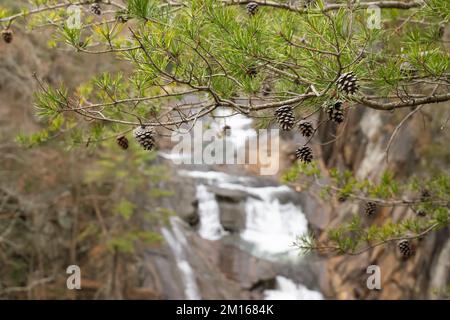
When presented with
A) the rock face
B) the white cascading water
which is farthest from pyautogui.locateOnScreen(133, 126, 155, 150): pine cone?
the white cascading water

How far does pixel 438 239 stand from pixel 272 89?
6.35 meters

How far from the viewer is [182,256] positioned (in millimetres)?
11852

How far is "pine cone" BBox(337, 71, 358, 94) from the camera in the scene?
1.99 metres

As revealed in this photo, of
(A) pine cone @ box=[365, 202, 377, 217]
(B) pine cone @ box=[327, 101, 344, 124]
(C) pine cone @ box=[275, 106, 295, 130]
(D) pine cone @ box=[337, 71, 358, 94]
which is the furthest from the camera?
(A) pine cone @ box=[365, 202, 377, 217]

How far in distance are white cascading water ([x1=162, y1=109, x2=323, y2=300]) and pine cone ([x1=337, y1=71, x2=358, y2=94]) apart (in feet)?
32.0

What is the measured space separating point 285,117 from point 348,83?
1.37 feet

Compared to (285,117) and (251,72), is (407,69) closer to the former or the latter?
(285,117)

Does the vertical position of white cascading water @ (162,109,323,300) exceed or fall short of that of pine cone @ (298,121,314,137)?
it falls short

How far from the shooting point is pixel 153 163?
15.5 m

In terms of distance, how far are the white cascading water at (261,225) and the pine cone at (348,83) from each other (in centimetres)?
976

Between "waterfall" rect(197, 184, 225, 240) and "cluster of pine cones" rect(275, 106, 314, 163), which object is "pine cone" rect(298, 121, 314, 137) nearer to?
"cluster of pine cones" rect(275, 106, 314, 163)

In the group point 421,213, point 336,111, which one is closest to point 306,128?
point 336,111

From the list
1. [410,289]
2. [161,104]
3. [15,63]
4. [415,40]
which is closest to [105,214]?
[15,63]

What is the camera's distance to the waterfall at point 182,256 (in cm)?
1099
